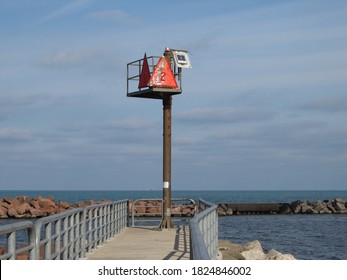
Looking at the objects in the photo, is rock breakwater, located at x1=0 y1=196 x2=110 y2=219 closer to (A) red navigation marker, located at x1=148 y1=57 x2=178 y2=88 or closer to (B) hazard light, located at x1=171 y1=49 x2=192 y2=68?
(B) hazard light, located at x1=171 y1=49 x2=192 y2=68

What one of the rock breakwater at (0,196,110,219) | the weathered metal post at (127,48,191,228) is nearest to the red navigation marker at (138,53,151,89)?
the weathered metal post at (127,48,191,228)

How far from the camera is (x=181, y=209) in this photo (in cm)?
6444

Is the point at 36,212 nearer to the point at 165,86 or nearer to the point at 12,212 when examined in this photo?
the point at 12,212

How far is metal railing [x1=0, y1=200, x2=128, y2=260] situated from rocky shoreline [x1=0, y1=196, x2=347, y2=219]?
33.7 metres

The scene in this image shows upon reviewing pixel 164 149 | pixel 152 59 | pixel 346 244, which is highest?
pixel 152 59

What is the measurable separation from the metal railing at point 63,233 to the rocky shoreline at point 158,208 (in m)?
33.7

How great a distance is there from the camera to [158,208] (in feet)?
176

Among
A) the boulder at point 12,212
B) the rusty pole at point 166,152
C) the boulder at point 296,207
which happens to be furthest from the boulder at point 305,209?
the rusty pole at point 166,152

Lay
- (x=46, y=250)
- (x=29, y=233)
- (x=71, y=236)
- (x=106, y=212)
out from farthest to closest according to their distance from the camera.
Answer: (x=106, y=212)
(x=71, y=236)
(x=46, y=250)
(x=29, y=233)

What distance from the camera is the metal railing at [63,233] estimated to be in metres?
8.12

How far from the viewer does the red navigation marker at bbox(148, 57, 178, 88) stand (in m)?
21.0
